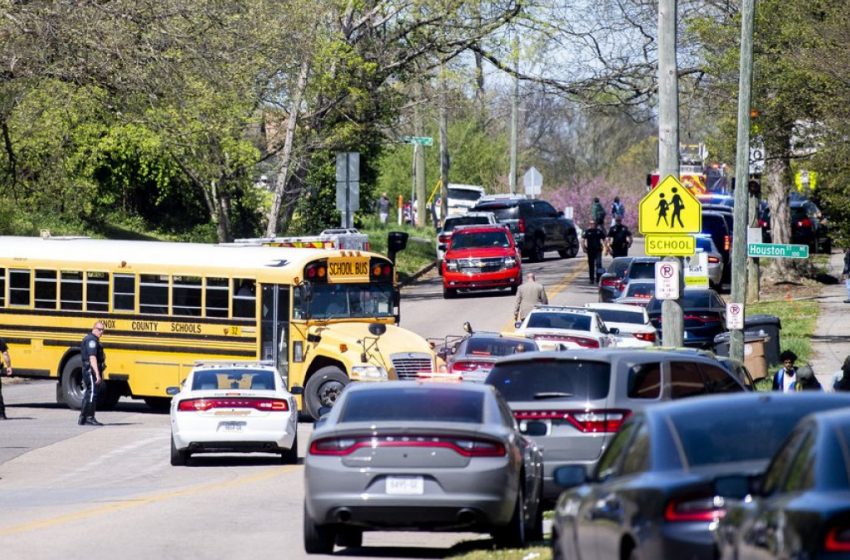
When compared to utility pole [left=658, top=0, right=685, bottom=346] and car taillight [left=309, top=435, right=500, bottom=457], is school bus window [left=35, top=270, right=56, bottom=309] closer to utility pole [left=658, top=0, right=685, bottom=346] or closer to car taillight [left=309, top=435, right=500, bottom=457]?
utility pole [left=658, top=0, right=685, bottom=346]

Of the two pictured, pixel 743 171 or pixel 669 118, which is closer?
pixel 669 118

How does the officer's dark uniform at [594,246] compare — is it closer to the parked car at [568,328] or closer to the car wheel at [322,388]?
the parked car at [568,328]

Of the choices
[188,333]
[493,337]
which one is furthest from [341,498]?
[188,333]

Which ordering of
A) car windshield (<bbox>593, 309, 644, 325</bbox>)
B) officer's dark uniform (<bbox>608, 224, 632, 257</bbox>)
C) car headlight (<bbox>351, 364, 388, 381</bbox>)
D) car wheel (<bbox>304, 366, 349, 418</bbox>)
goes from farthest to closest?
officer's dark uniform (<bbox>608, 224, 632, 257</bbox>), car windshield (<bbox>593, 309, 644, 325</bbox>), car wheel (<bbox>304, 366, 349, 418</bbox>), car headlight (<bbox>351, 364, 388, 381</bbox>)

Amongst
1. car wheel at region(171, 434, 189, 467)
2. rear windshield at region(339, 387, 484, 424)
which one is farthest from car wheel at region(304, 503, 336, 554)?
car wheel at region(171, 434, 189, 467)

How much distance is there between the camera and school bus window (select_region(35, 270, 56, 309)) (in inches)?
1185

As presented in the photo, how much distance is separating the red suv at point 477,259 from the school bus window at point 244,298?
18.5m

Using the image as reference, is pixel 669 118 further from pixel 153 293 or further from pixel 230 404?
pixel 153 293

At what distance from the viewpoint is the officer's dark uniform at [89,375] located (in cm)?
2661

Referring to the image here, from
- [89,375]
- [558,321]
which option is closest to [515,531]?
[89,375]

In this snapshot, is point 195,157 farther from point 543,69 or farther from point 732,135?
point 732,135

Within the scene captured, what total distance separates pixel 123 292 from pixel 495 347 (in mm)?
7279

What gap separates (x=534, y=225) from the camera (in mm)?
58469

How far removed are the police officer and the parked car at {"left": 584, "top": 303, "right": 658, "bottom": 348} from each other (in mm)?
10553
